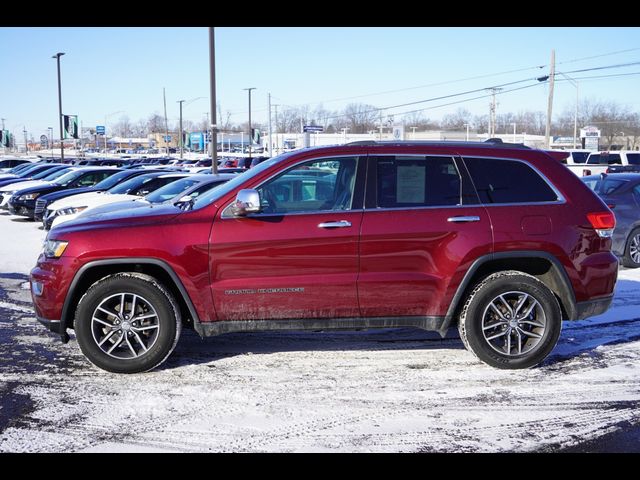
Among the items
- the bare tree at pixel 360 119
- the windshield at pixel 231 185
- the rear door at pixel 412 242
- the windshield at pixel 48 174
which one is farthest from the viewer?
the bare tree at pixel 360 119

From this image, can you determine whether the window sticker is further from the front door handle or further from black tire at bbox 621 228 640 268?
black tire at bbox 621 228 640 268

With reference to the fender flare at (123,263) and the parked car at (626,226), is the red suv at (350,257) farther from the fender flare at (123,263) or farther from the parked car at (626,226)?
the parked car at (626,226)

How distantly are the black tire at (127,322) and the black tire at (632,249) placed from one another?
344 inches

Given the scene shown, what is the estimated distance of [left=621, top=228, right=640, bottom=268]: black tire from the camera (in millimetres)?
11500

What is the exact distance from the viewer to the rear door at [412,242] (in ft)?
18.4

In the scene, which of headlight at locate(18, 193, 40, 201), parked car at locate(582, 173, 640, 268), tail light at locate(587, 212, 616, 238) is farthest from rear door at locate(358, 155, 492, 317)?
headlight at locate(18, 193, 40, 201)

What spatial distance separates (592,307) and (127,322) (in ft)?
13.1

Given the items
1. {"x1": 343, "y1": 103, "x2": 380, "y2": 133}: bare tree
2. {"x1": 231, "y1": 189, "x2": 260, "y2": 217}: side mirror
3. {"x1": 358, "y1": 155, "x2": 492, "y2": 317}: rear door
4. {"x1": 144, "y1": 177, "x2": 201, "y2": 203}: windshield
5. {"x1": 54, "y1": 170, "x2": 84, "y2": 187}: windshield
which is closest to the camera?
{"x1": 231, "y1": 189, "x2": 260, "y2": 217}: side mirror

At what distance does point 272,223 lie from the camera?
555 cm

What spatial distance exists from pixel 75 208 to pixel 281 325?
10.0 m

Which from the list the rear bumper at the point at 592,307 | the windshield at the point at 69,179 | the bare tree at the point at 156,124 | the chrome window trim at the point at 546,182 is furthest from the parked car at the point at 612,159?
the bare tree at the point at 156,124

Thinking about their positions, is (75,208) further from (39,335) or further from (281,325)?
(281,325)

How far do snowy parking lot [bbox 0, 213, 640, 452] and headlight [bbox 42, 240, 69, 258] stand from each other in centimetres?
99
